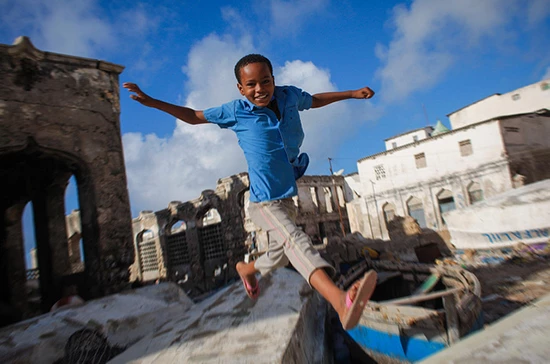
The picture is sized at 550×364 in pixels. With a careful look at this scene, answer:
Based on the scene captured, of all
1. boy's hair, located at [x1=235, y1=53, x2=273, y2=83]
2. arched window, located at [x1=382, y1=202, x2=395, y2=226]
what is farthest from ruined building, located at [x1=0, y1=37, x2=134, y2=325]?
arched window, located at [x1=382, y1=202, x2=395, y2=226]

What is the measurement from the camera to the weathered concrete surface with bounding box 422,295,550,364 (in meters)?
0.88

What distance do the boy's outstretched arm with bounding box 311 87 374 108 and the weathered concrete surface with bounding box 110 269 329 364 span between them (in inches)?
70.7

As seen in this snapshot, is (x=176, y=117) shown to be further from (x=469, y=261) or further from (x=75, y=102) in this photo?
(x=469, y=261)

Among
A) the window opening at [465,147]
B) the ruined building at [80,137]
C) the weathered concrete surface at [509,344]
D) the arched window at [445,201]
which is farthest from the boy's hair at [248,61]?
the arched window at [445,201]

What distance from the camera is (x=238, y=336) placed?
2207 millimetres

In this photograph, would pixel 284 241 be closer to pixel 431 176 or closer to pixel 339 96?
pixel 339 96

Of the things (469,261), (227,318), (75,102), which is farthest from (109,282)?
(469,261)

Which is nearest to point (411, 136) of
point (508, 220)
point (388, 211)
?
point (388, 211)

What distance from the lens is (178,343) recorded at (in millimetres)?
2166

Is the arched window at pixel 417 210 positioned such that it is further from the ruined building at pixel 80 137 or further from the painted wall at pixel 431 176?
the ruined building at pixel 80 137

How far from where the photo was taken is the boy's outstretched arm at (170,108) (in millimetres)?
2445

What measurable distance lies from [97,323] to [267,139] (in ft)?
7.32

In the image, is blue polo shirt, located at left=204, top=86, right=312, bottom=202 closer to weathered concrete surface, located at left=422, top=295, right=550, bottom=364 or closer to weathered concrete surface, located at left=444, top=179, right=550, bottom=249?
weathered concrete surface, located at left=422, top=295, right=550, bottom=364

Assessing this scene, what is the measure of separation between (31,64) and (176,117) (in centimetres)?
441
